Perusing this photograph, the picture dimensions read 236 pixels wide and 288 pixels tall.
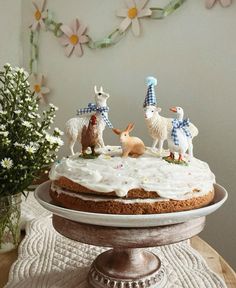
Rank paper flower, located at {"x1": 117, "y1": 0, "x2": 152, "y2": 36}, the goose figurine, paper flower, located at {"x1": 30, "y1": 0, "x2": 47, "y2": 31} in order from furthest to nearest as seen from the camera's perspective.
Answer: paper flower, located at {"x1": 30, "y1": 0, "x2": 47, "y2": 31}, paper flower, located at {"x1": 117, "y1": 0, "x2": 152, "y2": 36}, the goose figurine

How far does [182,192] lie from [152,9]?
96 centimetres

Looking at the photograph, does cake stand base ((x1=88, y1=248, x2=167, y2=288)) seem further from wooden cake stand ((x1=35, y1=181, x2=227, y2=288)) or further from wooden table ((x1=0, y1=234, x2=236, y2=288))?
wooden table ((x1=0, y1=234, x2=236, y2=288))

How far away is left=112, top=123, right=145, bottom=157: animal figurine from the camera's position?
31.4 inches

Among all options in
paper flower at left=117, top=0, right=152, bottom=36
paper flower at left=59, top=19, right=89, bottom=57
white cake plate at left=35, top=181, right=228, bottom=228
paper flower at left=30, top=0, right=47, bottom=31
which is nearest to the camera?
white cake plate at left=35, top=181, right=228, bottom=228

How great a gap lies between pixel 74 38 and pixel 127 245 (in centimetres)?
121

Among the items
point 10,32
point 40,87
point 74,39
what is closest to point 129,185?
point 74,39

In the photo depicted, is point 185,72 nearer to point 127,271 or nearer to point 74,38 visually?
point 74,38

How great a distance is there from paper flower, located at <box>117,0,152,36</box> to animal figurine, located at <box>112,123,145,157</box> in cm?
79

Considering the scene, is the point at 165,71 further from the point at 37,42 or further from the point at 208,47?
the point at 37,42

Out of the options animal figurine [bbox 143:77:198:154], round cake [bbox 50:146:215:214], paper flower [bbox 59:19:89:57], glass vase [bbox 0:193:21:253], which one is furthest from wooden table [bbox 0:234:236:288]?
paper flower [bbox 59:19:89:57]

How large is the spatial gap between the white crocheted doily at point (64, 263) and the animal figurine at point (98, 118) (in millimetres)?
293

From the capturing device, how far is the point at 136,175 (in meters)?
0.71

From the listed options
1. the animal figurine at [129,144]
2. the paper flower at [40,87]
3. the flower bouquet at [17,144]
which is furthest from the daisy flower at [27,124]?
the paper flower at [40,87]

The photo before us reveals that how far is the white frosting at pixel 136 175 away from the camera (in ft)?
2.24
